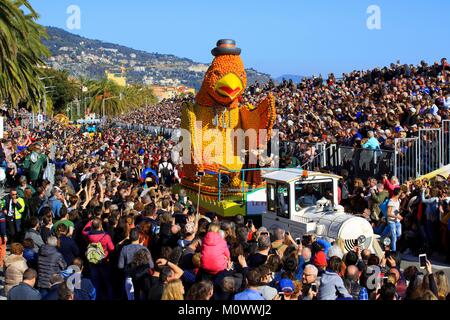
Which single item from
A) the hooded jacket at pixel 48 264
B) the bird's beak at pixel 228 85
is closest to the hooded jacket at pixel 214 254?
the hooded jacket at pixel 48 264

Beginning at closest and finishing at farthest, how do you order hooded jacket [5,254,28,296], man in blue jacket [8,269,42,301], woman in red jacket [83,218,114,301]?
man in blue jacket [8,269,42,301], hooded jacket [5,254,28,296], woman in red jacket [83,218,114,301]

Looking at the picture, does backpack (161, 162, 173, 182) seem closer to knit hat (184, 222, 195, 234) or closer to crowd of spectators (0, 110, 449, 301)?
crowd of spectators (0, 110, 449, 301)

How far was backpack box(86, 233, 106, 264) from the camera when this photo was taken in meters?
9.51

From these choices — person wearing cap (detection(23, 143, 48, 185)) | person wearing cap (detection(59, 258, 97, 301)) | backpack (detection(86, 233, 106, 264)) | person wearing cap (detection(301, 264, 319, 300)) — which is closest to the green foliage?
person wearing cap (detection(23, 143, 48, 185))

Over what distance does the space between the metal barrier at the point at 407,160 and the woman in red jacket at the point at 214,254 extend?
972cm

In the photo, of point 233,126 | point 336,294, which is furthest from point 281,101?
point 336,294

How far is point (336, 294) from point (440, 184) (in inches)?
260

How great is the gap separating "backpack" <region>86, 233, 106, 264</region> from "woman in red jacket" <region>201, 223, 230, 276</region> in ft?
6.41

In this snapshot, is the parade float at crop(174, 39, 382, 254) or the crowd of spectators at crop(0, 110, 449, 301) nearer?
the crowd of spectators at crop(0, 110, 449, 301)

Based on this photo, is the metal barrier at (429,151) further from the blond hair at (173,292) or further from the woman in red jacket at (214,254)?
the blond hair at (173,292)

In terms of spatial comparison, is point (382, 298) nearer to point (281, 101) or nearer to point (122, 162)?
point (122, 162)

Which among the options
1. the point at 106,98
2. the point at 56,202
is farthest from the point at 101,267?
the point at 106,98

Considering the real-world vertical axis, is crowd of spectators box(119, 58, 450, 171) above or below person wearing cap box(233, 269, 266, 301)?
above

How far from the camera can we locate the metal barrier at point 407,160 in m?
17.0
